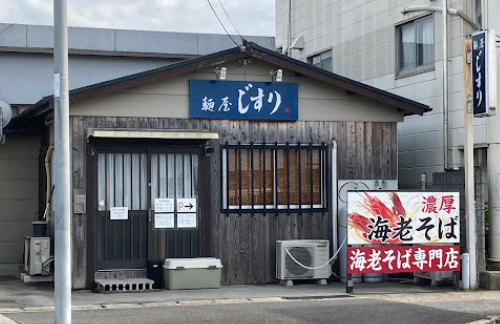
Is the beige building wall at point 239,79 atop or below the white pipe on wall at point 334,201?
atop

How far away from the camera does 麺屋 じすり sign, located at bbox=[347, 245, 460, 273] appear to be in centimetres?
1445

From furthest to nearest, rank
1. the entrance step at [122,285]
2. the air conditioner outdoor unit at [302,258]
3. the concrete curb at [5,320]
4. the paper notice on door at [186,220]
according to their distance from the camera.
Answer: the air conditioner outdoor unit at [302,258], the paper notice on door at [186,220], the entrance step at [122,285], the concrete curb at [5,320]

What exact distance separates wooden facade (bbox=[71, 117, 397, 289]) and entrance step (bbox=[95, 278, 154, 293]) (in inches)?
15.5

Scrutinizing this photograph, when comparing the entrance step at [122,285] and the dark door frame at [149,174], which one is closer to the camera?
the entrance step at [122,285]

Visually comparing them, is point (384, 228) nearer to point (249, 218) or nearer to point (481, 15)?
point (249, 218)

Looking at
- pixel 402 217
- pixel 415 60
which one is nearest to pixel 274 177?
pixel 402 217

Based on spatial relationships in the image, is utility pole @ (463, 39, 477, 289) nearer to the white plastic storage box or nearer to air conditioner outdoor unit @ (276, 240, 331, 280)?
air conditioner outdoor unit @ (276, 240, 331, 280)

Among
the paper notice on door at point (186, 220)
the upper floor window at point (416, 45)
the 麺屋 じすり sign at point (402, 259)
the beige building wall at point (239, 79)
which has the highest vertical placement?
the upper floor window at point (416, 45)

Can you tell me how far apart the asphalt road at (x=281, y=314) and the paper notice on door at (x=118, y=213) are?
9.24 feet

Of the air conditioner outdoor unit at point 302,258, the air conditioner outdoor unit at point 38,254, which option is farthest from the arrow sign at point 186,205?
the air conditioner outdoor unit at point 38,254

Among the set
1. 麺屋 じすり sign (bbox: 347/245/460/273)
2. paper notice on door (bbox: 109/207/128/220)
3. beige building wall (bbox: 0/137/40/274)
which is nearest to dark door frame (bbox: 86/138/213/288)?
paper notice on door (bbox: 109/207/128/220)

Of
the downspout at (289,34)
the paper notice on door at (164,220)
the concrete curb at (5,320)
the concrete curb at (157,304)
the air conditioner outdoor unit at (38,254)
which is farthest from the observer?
the downspout at (289,34)

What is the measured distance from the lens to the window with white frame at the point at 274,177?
15.7 metres

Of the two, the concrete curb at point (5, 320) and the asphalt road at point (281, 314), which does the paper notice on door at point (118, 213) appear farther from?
the concrete curb at point (5, 320)
